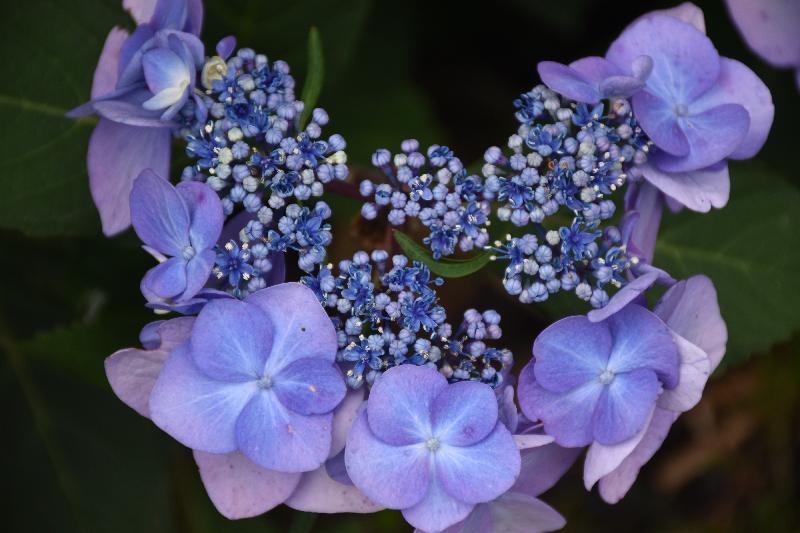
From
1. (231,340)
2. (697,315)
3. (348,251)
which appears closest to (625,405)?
(697,315)

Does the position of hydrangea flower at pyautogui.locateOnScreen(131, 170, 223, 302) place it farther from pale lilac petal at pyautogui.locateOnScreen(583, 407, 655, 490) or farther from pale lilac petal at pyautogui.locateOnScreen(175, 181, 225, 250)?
pale lilac petal at pyautogui.locateOnScreen(583, 407, 655, 490)

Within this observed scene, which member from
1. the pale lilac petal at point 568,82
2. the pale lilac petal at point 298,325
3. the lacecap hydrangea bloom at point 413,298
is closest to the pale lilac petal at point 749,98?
the lacecap hydrangea bloom at point 413,298

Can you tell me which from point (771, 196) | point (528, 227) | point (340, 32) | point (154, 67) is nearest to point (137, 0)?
point (154, 67)

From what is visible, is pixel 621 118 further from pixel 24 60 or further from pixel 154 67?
pixel 24 60

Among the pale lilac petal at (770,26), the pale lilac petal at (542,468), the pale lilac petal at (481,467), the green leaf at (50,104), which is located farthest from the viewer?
the pale lilac petal at (770,26)

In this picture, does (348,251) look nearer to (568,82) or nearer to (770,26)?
(568,82)

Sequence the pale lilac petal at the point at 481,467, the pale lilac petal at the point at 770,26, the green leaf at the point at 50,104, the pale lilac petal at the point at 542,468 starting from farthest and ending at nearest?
the pale lilac petal at the point at 770,26 → the green leaf at the point at 50,104 → the pale lilac petal at the point at 542,468 → the pale lilac petal at the point at 481,467

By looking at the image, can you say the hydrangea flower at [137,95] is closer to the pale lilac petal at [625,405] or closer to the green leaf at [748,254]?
the pale lilac petal at [625,405]
